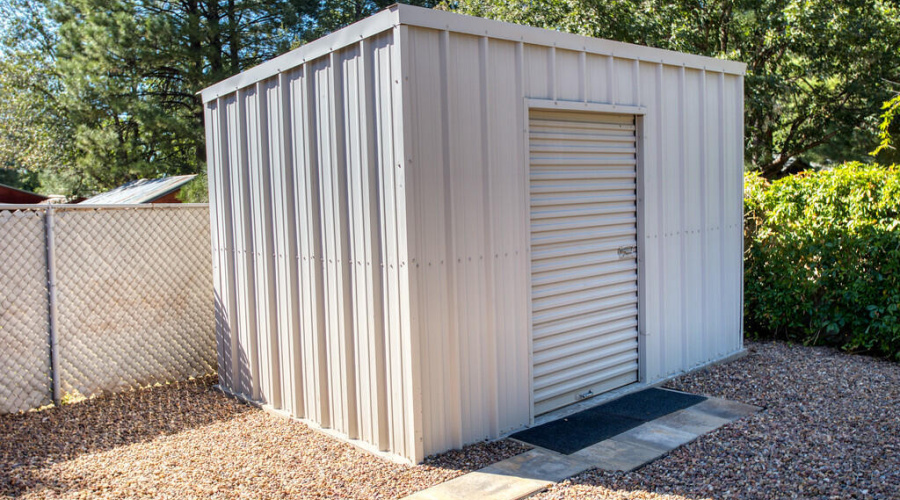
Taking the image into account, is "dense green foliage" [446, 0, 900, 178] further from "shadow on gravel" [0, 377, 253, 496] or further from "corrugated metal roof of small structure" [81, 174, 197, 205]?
"shadow on gravel" [0, 377, 253, 496]

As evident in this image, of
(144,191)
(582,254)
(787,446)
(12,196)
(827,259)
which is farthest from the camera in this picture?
(12,196)

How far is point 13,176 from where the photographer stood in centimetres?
3161

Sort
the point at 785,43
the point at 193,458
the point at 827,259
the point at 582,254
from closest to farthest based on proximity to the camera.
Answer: the point at 193,458
the point at 582,254
the point at 827,259
the point at 785,43

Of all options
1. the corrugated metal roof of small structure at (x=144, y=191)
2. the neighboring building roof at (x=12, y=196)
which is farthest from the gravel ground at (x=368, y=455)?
the neighboring building roof at (x=12, y=196)

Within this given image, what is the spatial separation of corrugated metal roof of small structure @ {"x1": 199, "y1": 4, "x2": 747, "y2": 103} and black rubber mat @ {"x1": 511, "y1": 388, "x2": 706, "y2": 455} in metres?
2.40

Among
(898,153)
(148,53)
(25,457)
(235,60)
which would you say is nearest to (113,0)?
(148,53)

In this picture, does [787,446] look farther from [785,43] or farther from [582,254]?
[785,43]

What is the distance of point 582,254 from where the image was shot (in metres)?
4.88

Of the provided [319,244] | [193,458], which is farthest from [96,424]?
→ [319,244]

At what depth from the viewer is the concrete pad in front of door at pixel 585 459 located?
3416 mm

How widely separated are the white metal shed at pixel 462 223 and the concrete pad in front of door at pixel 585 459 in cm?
40

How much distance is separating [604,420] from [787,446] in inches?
42.0

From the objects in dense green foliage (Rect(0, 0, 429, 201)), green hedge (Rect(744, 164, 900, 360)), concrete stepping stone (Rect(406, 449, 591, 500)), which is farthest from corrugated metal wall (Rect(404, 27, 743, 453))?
dense green foliage (Rect(0, 0, 429, 201))

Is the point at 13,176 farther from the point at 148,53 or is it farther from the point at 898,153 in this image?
the point at 898,153
